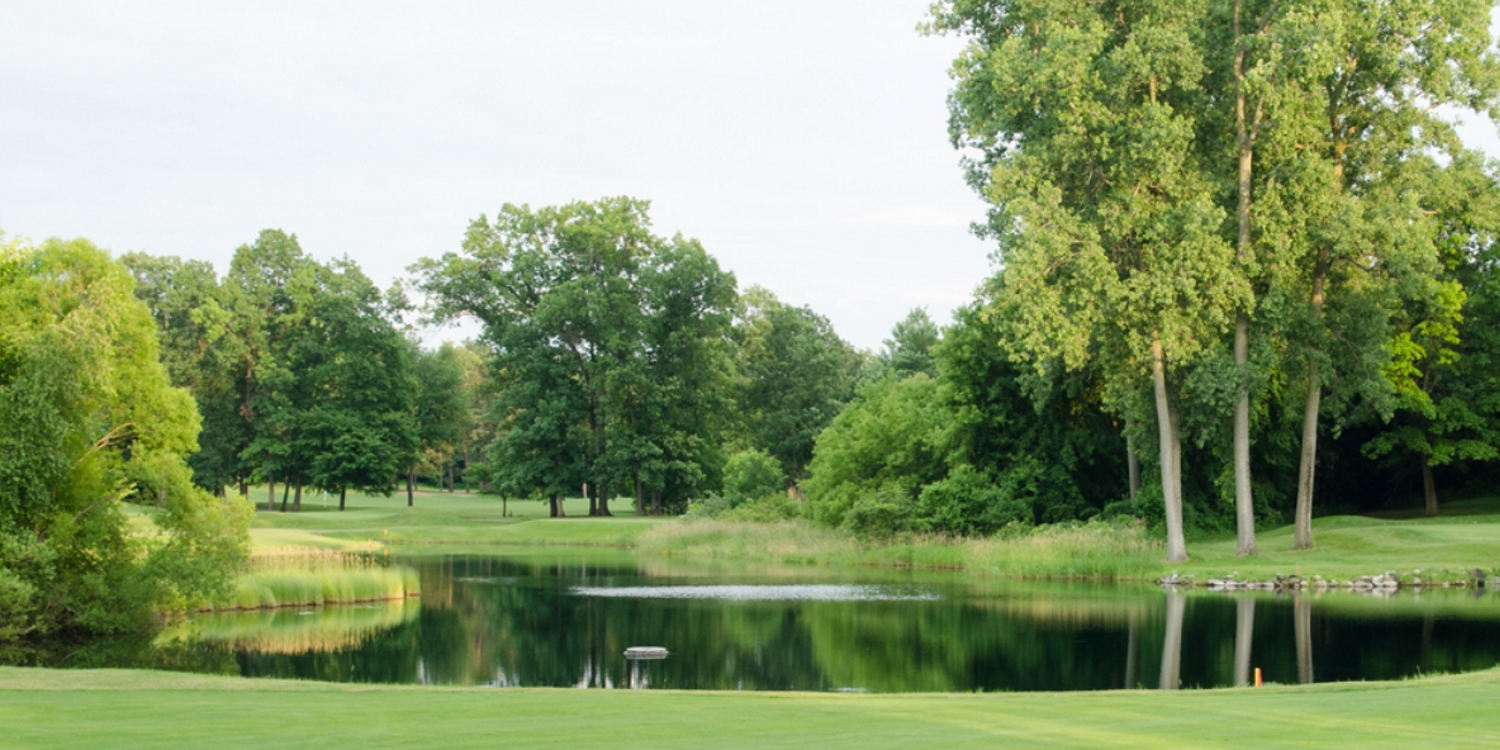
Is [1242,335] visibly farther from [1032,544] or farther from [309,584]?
[309,584]

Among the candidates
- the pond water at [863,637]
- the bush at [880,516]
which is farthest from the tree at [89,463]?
the bush at [880,516]

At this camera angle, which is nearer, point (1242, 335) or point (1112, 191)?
point (1112, 191)

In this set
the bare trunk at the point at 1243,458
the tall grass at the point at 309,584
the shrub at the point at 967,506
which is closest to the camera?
the tall grass at the point at 309,584

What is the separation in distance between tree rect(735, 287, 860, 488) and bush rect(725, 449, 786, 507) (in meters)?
23.5

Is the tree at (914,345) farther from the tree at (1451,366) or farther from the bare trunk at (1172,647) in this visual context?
the bare trunk at (1172,647)

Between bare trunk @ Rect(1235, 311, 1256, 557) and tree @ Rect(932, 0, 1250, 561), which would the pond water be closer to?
bare trunk @ Rect(1235, 311, 1256, 557)

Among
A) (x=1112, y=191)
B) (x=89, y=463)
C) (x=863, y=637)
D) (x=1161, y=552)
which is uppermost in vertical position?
(x=1112, y=191)

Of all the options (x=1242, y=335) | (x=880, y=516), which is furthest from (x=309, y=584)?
(x=1242, y=335)

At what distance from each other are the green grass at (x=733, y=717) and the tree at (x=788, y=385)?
66242 millimetres

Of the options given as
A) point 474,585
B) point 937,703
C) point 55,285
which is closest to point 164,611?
point 55,285

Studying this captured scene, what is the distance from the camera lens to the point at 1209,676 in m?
18.4

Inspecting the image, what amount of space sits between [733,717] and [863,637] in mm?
11933

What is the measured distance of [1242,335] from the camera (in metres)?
35.7

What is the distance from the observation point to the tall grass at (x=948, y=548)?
Result: 36531mm
